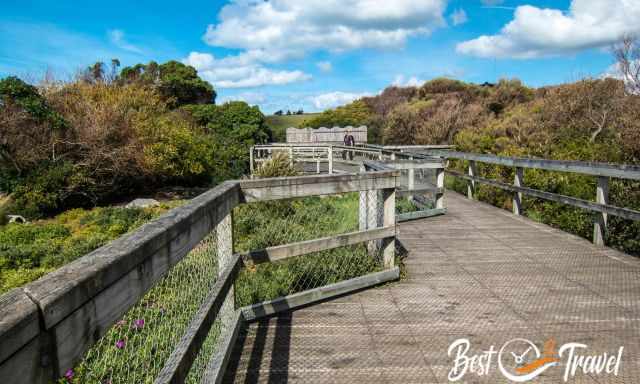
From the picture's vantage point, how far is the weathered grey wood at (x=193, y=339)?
190 centimetres

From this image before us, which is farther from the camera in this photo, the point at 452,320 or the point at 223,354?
the point at 452,320

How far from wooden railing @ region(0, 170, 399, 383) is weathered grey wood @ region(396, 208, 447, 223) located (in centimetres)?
437

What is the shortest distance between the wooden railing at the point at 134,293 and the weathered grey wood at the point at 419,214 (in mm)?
4371

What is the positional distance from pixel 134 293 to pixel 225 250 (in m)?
1.96

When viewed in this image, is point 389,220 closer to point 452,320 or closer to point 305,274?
point 305,274

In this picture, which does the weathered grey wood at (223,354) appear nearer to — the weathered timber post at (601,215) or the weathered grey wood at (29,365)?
the weathered grey wood at (29,365)

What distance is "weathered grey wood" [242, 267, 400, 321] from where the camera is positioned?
13.1 ft

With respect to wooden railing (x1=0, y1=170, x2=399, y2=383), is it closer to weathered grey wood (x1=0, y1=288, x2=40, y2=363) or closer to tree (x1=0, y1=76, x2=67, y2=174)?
weathered grey wood (x1=0, y1=288, x2=40, y2=363)

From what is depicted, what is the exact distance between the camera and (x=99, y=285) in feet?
4.27

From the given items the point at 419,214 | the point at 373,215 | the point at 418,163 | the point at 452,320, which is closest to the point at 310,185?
the point at 373,215

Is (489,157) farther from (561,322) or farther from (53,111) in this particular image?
(53,111)

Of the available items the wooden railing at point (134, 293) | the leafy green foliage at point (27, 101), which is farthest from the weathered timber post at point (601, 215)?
the leafy green foliage at point (27, 101)

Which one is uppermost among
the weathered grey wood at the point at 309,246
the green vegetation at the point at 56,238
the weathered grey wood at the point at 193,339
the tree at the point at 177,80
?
the tree at the point at 177,80

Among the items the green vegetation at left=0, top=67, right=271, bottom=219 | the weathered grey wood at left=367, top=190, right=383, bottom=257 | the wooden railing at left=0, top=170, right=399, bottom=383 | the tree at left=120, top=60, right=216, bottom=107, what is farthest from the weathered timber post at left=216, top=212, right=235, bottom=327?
the tree at left=120, top=60, right=216, bottom=107
